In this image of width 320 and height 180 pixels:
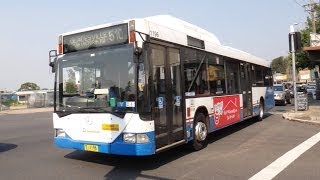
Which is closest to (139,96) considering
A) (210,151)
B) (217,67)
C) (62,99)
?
(62,99)

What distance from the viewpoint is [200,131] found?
10625 millimetres

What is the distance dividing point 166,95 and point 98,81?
1.51m

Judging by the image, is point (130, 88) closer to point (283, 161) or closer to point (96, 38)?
point (96, 38)

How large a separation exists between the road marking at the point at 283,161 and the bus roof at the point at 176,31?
138 inches

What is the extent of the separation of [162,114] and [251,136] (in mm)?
5447

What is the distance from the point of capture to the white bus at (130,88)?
8.16m

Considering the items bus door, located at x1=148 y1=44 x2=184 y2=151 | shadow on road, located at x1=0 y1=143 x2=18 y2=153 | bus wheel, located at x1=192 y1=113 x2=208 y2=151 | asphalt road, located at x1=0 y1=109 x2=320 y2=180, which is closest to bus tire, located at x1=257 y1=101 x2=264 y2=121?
asphalt road, located at x1=0 y1=109 x2=320 y2=180

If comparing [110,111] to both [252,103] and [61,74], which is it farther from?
[252,103]

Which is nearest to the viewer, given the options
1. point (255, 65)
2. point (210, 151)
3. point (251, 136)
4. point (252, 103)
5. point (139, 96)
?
point (139, 96)

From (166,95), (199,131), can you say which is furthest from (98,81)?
(199,131)

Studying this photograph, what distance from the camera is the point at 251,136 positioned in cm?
1328

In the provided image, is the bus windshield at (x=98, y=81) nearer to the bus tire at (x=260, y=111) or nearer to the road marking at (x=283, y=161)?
the road marking at (x=283, y=161)

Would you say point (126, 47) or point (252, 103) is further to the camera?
point (252, 103)

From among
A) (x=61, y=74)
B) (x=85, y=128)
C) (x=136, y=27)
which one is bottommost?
(x=85, y=128)
